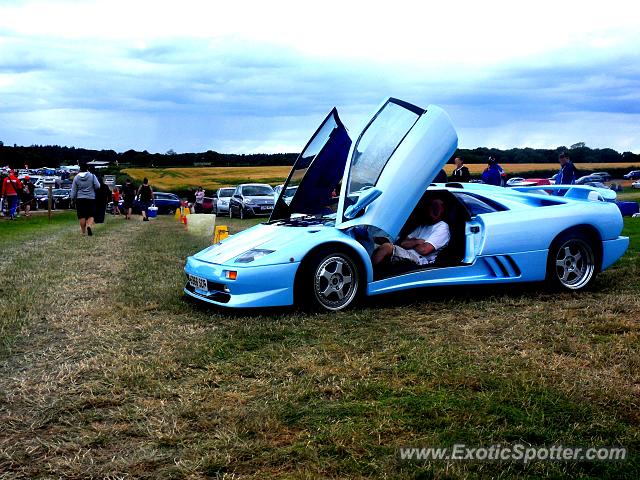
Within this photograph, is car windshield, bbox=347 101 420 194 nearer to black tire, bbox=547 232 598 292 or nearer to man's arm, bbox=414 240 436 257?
man's arm, bbox=414 240 436 257

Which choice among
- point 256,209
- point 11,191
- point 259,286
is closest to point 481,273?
point 259,286

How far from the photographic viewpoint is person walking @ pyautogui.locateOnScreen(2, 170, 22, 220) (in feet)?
82.7

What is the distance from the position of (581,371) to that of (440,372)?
865 millimetres

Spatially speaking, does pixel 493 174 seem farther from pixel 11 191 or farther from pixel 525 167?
pixel 525 167

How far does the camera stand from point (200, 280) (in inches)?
272

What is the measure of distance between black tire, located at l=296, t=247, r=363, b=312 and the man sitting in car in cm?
37

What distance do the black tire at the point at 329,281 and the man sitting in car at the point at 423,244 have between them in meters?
0.37

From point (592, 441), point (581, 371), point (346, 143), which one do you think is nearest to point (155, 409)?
point (592, 441)

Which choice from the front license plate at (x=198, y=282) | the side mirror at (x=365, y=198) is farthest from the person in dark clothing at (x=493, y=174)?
the front license plate at (x=198, y=282)

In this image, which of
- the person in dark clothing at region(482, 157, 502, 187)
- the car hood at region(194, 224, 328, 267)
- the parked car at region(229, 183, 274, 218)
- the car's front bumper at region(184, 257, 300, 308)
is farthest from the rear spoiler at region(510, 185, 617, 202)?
the parked car at region(229, 183, 274, 218)

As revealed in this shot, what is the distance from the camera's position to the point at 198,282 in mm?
6969

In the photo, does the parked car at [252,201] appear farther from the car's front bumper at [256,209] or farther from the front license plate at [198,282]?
the front license plate at [198,282]

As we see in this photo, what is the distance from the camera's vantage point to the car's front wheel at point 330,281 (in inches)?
259

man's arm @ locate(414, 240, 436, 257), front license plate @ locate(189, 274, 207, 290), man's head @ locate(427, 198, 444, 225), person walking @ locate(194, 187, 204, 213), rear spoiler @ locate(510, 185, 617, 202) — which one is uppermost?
rear spoiler @ locate(510, 185, 617, 202)
